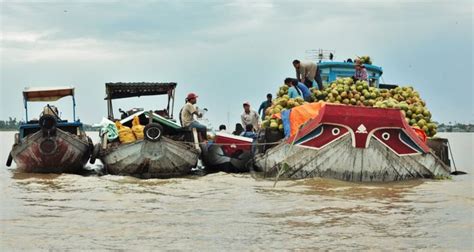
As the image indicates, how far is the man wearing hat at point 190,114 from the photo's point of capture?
15.6 metres

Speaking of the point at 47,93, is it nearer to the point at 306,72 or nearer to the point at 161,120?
the point at 161,120

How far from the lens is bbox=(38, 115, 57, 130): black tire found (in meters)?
14.5

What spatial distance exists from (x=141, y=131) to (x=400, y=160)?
5679 mm

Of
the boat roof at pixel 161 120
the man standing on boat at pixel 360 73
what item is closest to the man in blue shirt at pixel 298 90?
the man standing on boat at pixel 360 73

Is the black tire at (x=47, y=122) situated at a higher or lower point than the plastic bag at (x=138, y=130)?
higher

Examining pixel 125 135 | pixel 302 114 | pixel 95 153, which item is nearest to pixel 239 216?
pixel 302 114

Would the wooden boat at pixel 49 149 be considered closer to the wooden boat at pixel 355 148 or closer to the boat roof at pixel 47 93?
the boat roof at pixel 47 93

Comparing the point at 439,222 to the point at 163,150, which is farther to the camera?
the point at 163,150

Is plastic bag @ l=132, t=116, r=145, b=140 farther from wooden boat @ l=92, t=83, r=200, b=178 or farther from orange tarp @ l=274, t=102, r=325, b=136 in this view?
orange tarp @ l=274, t=102, r=325, b=136

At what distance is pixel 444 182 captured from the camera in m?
12.6

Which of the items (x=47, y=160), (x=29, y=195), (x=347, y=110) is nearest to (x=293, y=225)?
(x=347, y=110)

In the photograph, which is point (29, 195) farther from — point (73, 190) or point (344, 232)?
point (344, 232)

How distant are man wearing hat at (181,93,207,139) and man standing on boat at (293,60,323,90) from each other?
243 centimetres

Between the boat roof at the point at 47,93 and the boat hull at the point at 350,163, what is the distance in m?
7.67
